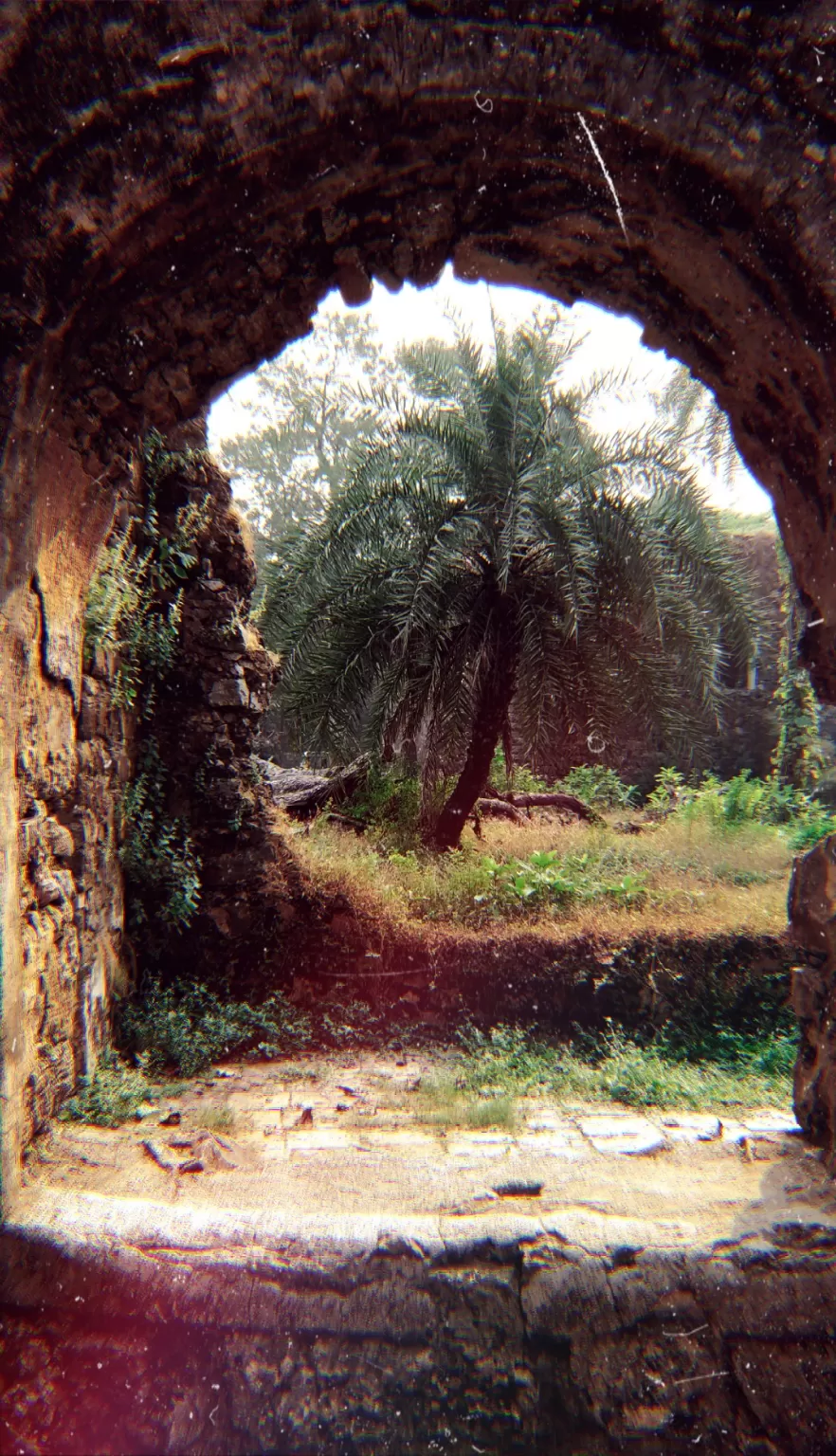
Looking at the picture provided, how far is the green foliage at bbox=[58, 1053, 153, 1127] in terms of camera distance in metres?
3.44

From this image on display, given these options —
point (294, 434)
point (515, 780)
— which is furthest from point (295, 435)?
point (515, 780)

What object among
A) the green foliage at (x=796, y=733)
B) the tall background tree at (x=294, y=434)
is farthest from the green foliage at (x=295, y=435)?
the green foliage at (x=796, y=733)

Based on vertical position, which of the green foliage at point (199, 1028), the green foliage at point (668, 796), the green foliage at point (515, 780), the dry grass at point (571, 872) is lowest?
the green foliage at point (199, 1028)

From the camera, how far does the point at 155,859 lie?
491cm

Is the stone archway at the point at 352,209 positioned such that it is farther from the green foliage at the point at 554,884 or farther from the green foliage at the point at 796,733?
the green foliage at the point at 796,733

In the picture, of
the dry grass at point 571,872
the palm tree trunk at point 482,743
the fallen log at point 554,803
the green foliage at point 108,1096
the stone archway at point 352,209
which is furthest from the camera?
the fallen log at point 554,803

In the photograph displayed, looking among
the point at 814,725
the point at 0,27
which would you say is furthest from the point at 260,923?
the point at 814,725

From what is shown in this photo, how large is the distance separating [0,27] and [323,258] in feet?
4.27

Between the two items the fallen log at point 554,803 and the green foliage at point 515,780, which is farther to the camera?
the green foliage at point 515,780

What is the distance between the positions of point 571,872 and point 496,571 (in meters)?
2.90

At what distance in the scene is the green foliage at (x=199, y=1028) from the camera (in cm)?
451

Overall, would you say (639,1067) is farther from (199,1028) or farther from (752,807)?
(752,807)

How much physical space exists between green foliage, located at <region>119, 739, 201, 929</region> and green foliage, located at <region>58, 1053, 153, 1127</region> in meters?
1.05

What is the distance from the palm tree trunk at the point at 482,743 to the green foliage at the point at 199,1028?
3049 mm
